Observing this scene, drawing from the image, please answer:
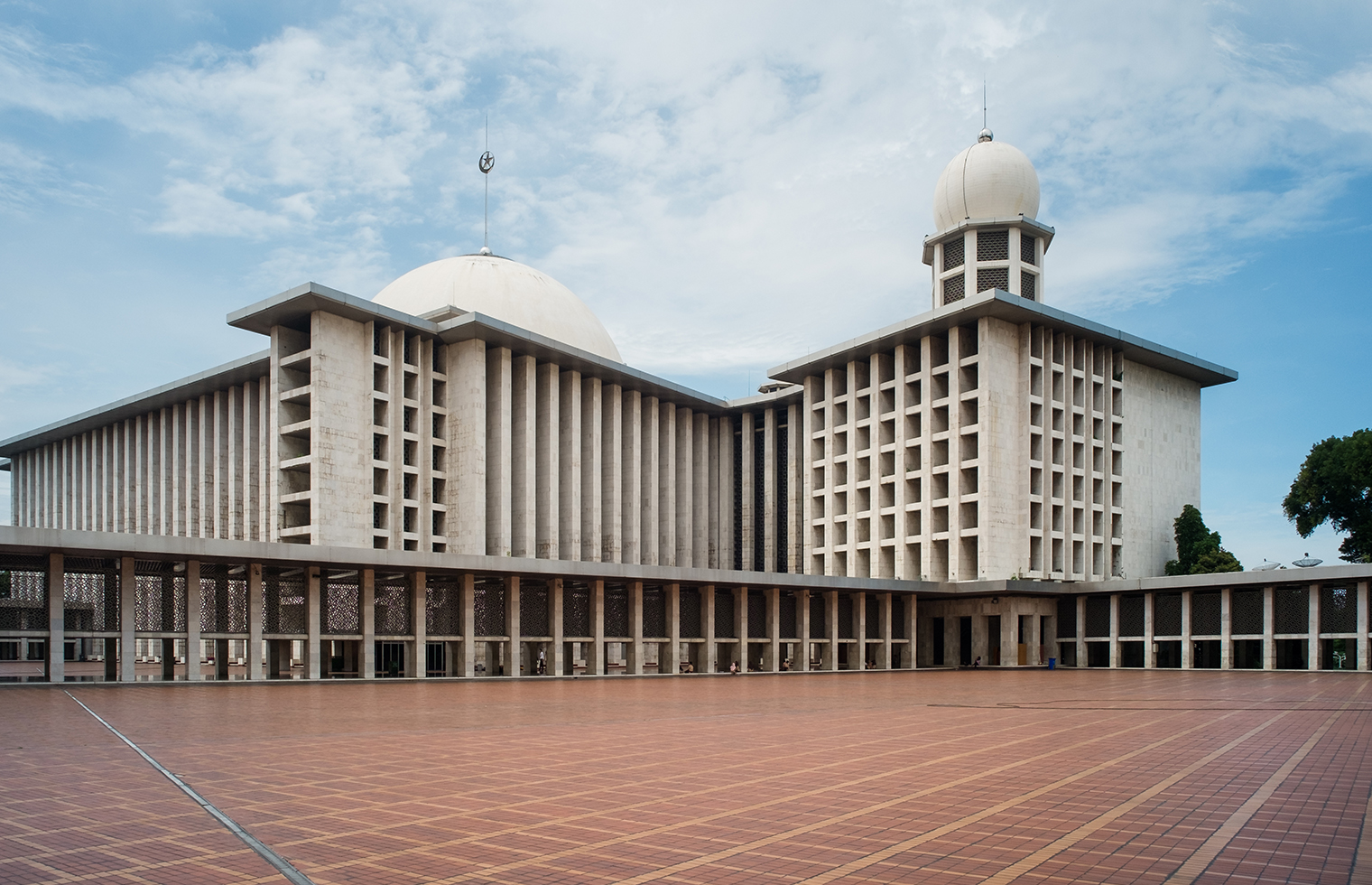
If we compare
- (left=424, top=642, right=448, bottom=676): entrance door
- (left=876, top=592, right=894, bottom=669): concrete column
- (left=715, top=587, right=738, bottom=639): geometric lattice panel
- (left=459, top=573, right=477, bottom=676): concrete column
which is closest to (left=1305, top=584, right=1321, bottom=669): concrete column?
(left=876, top=592, right=894, bottom=669): concrete column

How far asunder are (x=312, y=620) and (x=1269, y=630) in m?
34.7

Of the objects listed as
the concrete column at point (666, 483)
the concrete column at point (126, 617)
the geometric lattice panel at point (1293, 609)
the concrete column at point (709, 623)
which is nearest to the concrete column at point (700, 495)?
the concrete column at point (666, 483)

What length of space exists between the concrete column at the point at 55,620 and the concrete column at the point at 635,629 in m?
18.5

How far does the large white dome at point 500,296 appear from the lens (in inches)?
2323

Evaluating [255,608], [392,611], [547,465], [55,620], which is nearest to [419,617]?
[392,611]

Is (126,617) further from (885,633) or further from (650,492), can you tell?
(650,492)

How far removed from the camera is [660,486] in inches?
2409

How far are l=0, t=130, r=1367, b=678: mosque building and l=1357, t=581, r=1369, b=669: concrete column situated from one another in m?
0.14

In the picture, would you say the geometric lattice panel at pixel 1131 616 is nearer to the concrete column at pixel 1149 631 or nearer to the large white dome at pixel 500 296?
the concrete column at pixel 1149 631

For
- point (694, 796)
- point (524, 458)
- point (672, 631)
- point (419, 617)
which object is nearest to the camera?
point (694, 796)

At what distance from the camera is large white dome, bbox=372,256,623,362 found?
59.0 metres

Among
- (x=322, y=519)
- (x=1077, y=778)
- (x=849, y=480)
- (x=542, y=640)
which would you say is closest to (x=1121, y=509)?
(x=849, y=480)

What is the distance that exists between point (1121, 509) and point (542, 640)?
3174 centimetres

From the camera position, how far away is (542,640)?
39.2m
